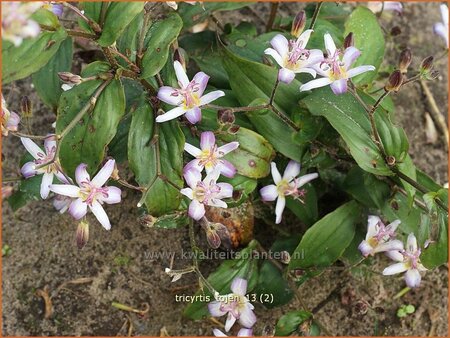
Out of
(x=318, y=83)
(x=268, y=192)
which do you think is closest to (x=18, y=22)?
(x=318, y=83)

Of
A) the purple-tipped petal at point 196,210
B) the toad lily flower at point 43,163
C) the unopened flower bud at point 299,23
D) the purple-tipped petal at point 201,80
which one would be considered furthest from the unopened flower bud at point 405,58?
the toad lily flower at point 43,163

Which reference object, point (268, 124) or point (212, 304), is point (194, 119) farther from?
point (212, 304)

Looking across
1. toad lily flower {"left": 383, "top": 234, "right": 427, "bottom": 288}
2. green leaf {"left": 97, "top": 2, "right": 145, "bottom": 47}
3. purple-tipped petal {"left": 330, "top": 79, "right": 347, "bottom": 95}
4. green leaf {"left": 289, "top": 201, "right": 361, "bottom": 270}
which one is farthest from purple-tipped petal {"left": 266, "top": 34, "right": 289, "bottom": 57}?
toad lily flower {"left": 383, "top": 234, "right": 427, "bottom": 288}

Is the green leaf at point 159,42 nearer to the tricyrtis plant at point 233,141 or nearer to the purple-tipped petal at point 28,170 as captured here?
the tricyrtis plant at point 233,141

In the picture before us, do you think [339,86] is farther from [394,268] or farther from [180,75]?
[394,268]

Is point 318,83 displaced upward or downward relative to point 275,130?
upward

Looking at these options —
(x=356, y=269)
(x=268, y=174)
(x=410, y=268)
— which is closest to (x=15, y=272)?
(x=268, y=174)

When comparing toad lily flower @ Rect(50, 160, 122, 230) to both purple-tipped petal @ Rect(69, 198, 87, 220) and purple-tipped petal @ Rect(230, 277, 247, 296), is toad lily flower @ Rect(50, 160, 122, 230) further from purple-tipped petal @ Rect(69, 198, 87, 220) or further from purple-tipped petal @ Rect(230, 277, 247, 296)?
purple-tipped petal @ Rect(230, 277, 247, 296)

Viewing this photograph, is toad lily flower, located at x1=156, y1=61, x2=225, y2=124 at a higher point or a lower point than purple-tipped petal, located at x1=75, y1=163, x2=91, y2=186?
higher
